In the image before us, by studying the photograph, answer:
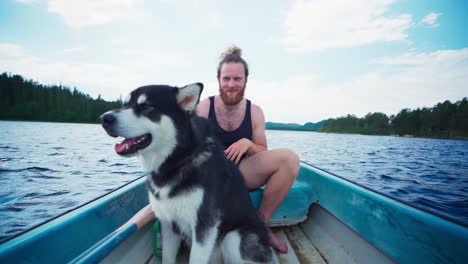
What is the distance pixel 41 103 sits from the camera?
2591 inches

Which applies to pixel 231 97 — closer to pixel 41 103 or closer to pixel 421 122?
pixel 41 103

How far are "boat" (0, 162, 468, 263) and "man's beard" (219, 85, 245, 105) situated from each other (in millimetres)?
1591

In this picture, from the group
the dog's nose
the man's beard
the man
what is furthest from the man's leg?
the dog's nose

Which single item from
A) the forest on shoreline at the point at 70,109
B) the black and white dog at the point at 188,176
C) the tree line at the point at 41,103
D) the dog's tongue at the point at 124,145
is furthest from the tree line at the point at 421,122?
the tree line at the point at 41,103

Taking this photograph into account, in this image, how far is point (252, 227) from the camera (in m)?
2.36

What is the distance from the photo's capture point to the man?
3289mm

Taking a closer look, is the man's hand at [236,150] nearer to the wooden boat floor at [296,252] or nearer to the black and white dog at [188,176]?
the black and white dog at [188,176]

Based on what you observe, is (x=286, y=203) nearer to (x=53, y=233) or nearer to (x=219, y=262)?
(x=219, y=262)

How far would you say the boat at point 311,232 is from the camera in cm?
167

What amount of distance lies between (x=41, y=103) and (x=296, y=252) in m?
84.9

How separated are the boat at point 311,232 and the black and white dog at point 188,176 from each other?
19.5 inches

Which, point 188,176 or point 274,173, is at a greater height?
point 188,176

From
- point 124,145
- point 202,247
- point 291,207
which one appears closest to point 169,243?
point 202,247

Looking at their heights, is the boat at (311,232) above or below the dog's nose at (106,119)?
below
